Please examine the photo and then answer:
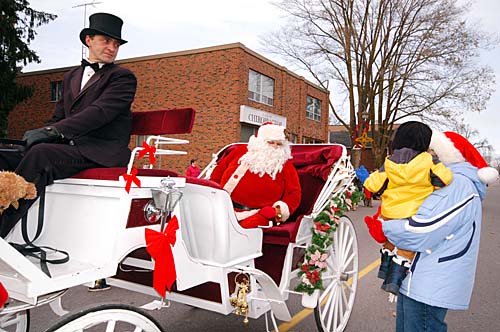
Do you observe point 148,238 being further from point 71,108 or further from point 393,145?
point 393,145

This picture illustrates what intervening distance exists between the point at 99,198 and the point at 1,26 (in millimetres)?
17908

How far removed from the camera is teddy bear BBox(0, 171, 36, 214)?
6.03ft

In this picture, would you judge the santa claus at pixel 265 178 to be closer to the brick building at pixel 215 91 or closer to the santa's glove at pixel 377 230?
the santa's glove at pixel 377 230

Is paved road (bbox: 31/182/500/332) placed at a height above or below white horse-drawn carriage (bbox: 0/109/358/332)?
below

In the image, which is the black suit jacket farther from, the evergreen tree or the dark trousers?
the evergreen tree

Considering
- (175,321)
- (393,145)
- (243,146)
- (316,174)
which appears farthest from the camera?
(243,146)

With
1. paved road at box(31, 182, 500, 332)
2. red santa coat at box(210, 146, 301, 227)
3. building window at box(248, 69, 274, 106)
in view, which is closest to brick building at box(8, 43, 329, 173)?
building window at box(248, 69, 274, 106)

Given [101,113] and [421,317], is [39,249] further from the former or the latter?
[421,317]

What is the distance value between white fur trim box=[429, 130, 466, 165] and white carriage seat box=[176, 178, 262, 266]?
144 cm

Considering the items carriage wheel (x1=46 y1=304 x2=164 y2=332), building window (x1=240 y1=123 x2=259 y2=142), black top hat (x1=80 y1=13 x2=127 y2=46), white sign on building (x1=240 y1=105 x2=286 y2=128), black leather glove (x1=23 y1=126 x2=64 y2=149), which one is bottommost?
carriage wheel (x1=46 y1=304 x2=164 y2=332)

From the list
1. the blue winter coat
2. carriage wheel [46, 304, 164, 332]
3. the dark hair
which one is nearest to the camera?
carriage wheel [46, 304, 164, 332]

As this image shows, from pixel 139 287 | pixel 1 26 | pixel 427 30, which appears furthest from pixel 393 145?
pixel 427 30

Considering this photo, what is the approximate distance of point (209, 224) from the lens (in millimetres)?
2934

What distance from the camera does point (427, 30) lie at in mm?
20141
